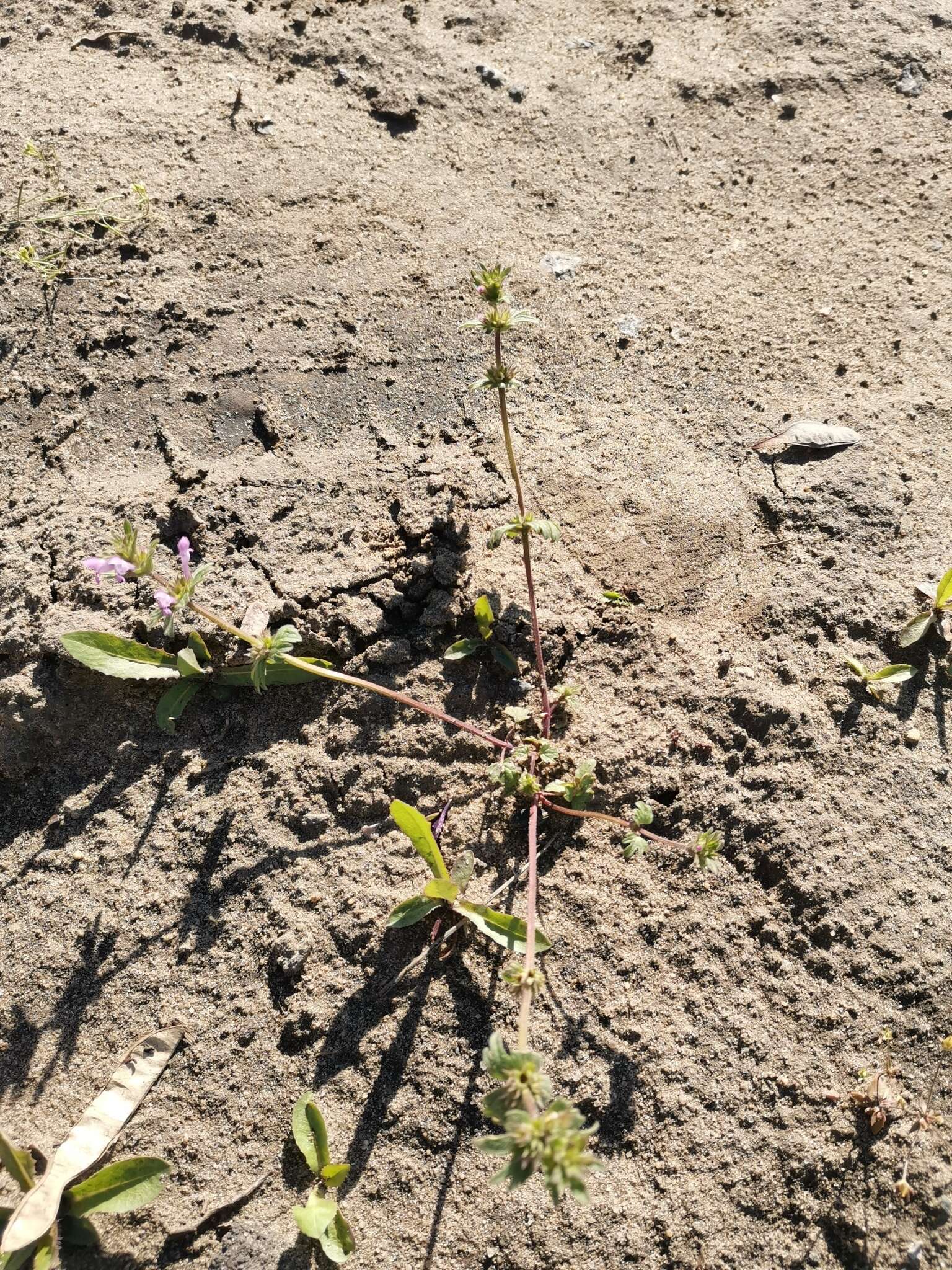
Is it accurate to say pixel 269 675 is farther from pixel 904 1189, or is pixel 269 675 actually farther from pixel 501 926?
pixel 904 1189

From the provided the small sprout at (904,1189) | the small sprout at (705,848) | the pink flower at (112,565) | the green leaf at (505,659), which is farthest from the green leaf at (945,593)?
the pink flower at (112,565)

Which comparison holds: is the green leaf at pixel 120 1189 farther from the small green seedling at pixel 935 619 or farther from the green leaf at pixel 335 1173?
the small green seedling at pixel 935 619

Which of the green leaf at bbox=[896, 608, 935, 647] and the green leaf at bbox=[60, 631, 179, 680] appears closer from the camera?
the green leaf at bbox=[60, 631, 179, 680]

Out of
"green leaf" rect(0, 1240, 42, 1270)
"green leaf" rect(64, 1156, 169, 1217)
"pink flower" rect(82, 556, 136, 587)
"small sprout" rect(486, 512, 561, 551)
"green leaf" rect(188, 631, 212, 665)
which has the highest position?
"small sprout" rect(486, 512, 561, 551)

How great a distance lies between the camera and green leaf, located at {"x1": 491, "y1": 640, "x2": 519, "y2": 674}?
2.65m

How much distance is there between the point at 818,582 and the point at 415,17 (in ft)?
9.83

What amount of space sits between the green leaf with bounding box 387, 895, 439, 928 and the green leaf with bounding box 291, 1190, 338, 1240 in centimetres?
60

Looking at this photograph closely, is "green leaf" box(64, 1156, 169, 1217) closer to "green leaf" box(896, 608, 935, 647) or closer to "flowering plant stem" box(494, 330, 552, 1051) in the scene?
"flowering plant stem" box(494, 330, 552, 1051)

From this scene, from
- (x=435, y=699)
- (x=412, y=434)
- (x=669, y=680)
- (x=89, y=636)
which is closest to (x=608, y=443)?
(x=412, y=434)

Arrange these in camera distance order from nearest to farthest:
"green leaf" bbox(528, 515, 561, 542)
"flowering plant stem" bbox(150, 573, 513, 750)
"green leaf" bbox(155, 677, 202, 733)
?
1. "flowering plant stem" bbox(150, 573, 513, 750)
2. "green leaf" bbox(528, 515, 561, 542)
3. "green leaf" bbox(155, 677, 202, 733)

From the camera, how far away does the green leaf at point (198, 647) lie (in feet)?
8.52

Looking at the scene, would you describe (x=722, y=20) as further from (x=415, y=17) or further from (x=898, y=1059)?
(x=898, y=1059)

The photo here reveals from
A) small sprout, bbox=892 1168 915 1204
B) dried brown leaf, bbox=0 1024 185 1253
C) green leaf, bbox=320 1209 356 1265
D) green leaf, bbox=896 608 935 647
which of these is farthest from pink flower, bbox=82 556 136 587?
small sprout, bbox=892 1168 915 1204

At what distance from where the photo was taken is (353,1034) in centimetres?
223
